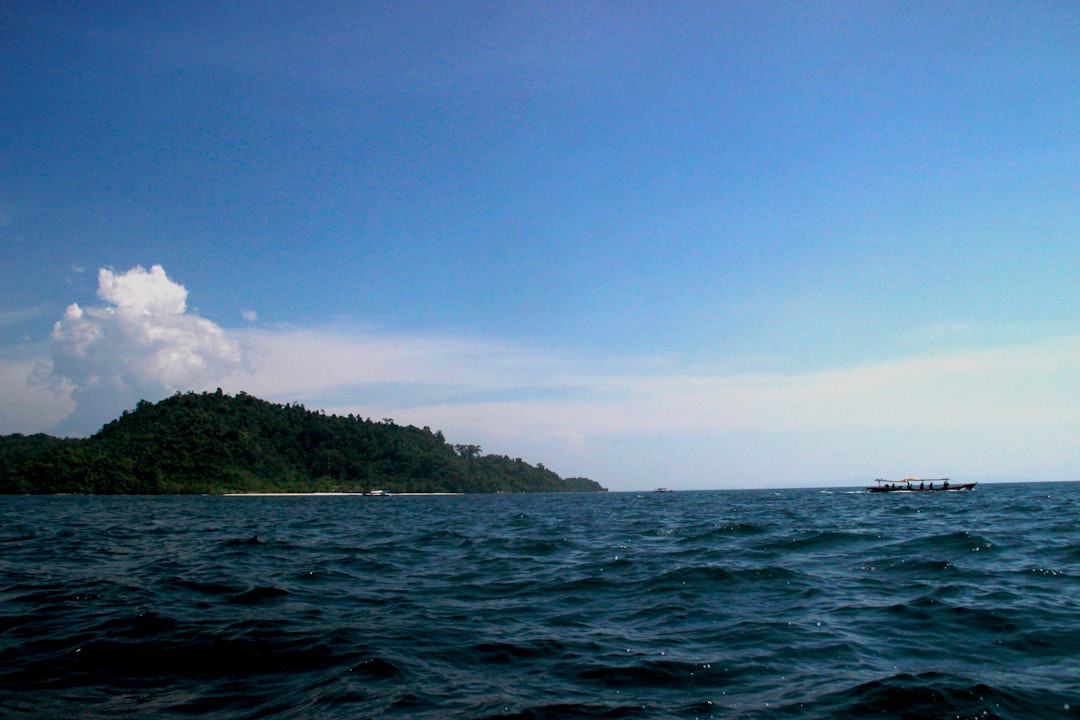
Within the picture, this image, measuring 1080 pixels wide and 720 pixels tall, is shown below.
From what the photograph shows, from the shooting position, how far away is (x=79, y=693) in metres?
10.1

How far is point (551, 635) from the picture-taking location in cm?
1384

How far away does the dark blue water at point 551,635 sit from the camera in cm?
980

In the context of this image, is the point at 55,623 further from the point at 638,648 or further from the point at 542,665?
the point at 638,648

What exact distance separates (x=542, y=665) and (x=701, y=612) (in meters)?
5.95

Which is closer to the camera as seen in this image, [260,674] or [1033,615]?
[260,674]

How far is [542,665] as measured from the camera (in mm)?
11695

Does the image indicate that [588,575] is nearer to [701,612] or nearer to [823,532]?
[701,612]

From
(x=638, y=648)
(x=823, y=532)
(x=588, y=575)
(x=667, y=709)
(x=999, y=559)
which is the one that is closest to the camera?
(x=667, y=709)

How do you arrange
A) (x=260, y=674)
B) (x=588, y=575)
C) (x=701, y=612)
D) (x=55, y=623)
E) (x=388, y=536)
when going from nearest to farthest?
(x=260, y=674)
(x=55, y=623)
(x=701, y=612)
(x=588, y=575)
(x=388, y=536)

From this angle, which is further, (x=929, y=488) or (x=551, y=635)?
(x=929, y=488)

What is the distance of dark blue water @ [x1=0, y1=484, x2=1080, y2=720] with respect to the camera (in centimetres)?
980

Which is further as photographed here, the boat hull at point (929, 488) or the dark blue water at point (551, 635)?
the boat hull at point (929, 488)

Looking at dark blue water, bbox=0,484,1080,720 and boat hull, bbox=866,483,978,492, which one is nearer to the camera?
dark blue water, bbox=0,484,1080,720

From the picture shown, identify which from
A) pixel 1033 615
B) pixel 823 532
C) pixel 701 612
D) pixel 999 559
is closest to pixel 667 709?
pixel 701 612
